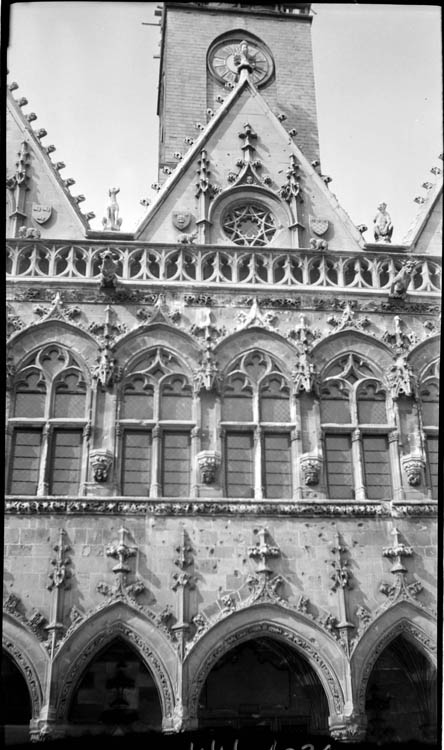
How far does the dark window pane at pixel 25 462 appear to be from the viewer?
1337 cm

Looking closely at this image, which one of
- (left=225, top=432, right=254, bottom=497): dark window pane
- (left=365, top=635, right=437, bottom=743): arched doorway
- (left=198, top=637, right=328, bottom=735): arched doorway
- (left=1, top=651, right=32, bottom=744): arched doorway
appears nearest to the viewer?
(left=1, top=651, right=32, bottom=744): arched doorway

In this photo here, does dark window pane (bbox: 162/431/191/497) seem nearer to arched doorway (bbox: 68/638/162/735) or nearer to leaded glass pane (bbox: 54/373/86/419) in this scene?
leaded glass pane (bbox: 54/373/86/419)

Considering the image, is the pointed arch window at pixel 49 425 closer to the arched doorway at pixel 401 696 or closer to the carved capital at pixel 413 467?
the carved capital at pixel 413 467

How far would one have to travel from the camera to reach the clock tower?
20.5 metres

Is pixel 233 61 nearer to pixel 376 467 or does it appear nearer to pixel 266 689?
pixel 376 467

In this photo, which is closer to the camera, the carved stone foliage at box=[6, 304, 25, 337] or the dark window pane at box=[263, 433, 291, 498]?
the dark window pane at box=[263, 433, 291, 498]

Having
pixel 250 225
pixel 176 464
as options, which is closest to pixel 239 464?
pixel 176 464

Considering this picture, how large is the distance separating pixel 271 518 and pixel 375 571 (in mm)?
1624

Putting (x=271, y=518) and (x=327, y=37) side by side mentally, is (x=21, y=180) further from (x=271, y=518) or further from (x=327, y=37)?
(x=271, y=518)

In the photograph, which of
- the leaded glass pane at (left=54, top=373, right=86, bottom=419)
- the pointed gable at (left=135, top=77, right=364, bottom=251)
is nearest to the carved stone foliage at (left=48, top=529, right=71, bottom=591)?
the leaded glass pane at (left=54, top=373, right=86, bottom=419)

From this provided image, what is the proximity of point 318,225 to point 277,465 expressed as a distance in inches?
172

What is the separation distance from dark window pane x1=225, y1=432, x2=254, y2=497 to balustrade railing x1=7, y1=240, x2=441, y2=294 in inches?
99.6

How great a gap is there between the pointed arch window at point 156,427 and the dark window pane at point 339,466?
6.83 ft

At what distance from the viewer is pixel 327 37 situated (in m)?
13.7
